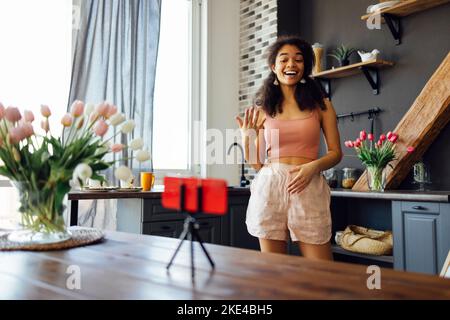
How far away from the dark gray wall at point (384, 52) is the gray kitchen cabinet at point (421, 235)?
66cm

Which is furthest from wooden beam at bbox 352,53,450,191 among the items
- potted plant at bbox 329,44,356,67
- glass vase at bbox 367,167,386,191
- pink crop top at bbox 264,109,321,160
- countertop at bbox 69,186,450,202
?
pink crop top at bbox 264,109,321,160

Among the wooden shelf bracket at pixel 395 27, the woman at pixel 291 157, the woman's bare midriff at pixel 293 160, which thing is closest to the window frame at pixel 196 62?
the wooden shelf bracket at pixel 395 27

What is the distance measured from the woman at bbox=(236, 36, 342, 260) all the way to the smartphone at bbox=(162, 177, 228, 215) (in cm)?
67

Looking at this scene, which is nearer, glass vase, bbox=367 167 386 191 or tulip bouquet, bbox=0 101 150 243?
tulip bouquet, bbox=0 101 150 243

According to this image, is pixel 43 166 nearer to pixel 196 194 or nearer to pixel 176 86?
pixel 196 194

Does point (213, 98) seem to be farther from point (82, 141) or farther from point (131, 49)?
point (82, 141)

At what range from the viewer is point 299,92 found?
5.95ft

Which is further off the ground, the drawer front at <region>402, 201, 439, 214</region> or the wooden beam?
the wooden beam

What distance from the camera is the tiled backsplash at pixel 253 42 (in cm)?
416

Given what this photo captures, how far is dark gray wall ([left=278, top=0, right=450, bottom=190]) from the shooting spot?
3139 mm

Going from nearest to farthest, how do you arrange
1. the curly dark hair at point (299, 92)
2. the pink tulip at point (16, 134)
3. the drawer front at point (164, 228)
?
the pink tulip at point (16, 134)
the curly dark hair at point (299, 92)
the drawer front at point (164, 228)

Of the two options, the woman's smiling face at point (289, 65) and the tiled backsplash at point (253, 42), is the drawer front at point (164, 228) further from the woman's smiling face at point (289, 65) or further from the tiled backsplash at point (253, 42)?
the woman's smiling face at point (289, 65)

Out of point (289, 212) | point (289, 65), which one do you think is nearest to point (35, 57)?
point (289, 65)

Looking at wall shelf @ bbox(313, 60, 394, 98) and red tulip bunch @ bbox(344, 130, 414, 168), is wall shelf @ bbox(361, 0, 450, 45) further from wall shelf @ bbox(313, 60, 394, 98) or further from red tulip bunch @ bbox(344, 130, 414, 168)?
red tulip bunch @ bbox(344, 130, 414, 168)
